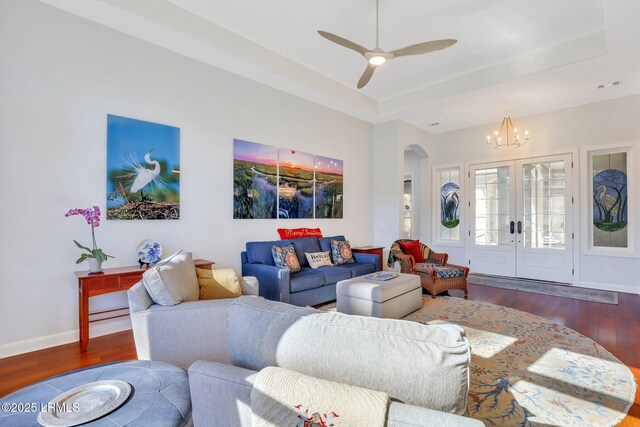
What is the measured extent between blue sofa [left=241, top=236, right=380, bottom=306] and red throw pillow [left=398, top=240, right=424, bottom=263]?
0.56 metres

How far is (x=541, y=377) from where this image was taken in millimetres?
2385

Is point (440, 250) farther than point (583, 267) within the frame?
Yes

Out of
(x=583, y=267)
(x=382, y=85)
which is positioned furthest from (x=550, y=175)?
(x=382, y=85)

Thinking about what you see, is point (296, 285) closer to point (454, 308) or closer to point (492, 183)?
point (454, 308)

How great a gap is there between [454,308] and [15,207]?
481cm

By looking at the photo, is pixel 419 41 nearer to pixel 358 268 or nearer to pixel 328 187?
pixel 328 187

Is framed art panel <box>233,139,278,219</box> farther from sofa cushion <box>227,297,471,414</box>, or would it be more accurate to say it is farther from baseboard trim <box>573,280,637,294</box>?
baseboard trim <box>573,280,637,294</box>

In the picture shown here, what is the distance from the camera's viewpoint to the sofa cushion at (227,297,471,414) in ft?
2.79

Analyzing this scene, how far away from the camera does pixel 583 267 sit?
17.8 ft

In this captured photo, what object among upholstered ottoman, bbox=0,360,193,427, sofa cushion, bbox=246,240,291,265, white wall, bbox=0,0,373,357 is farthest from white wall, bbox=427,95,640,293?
upholstered ottoman, bbox=0,360,193,427

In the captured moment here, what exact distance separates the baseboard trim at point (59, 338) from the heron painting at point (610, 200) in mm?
7200

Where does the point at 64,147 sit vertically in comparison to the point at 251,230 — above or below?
above

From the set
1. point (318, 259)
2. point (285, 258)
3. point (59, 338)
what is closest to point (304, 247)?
point (318, 259)

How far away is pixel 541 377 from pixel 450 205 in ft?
16.9
